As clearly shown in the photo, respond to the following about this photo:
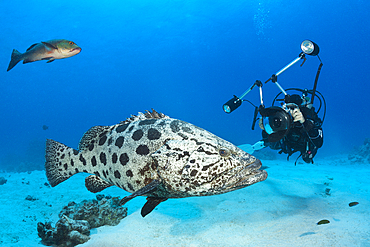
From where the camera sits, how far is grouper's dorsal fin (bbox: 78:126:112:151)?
228 centimetres

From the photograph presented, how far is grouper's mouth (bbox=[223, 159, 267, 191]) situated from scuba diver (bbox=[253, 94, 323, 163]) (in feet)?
9.65

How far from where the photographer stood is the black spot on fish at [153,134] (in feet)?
6.49

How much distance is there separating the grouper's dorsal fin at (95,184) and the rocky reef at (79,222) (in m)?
2.51

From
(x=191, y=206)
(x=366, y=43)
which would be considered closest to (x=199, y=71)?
(x=366, y=43)

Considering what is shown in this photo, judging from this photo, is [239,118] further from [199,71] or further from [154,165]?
[154,165]

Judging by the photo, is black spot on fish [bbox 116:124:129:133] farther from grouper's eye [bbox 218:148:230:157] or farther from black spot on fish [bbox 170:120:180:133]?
grouper's eye [bbox 218:148:230:157]

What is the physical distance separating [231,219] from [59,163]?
13.4ft

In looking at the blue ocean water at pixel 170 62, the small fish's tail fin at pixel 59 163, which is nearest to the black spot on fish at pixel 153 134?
the small fish's tail fin at pixel 59 163

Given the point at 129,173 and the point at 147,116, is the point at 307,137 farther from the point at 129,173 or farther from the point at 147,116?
the point at 129,173

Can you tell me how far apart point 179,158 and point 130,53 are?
288ft

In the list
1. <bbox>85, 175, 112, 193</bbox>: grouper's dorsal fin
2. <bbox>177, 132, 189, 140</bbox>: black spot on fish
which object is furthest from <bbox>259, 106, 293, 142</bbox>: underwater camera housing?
<bbox>85, 175, 112, 193</bbox>: grouper's dorsal fin

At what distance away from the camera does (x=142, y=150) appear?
1959 mm

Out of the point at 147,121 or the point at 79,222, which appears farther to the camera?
the point at 79,222

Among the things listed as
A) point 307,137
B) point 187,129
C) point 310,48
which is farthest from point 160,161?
point 307,137
